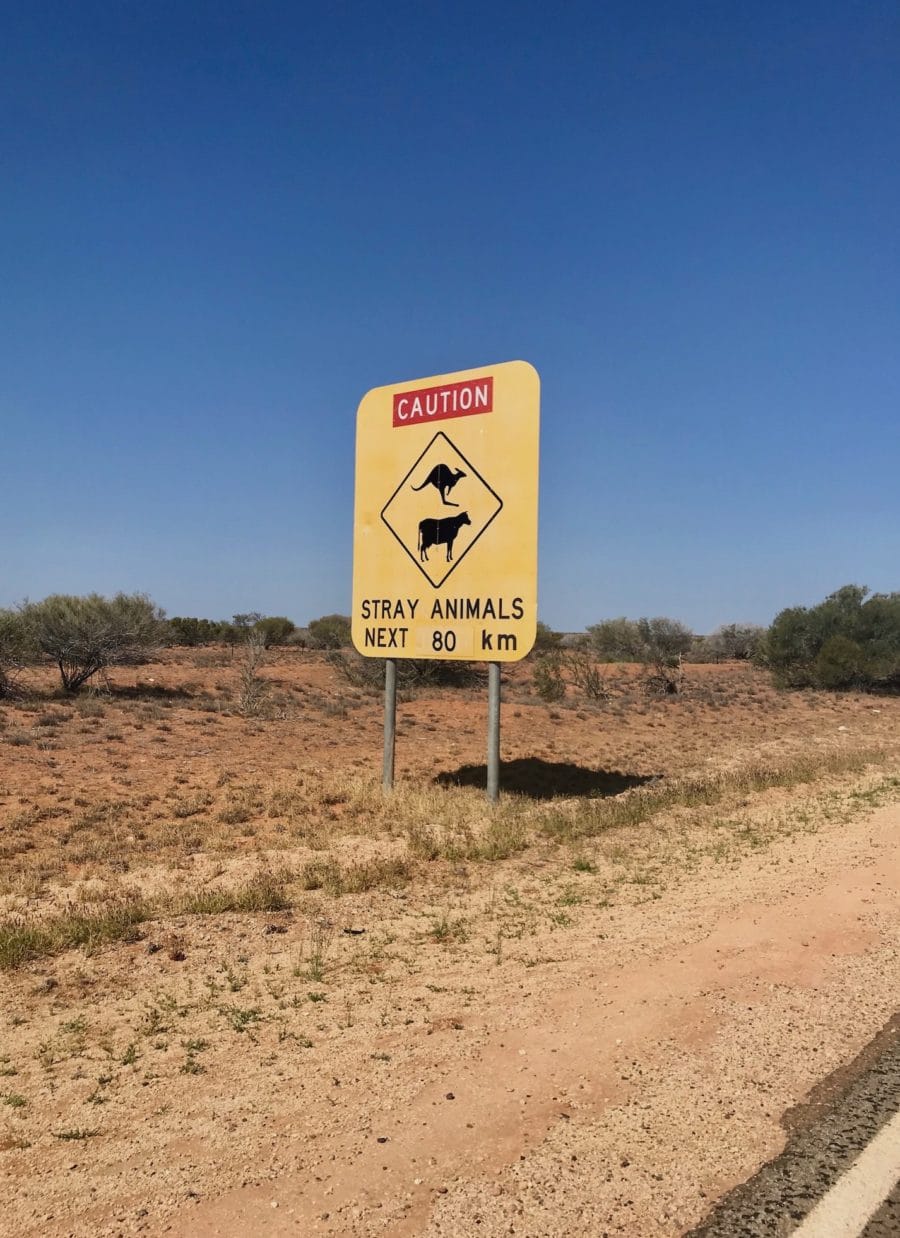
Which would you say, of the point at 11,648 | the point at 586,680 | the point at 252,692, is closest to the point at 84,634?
the point at 11,648

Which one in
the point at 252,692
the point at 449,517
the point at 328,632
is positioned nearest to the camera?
the point at 449,517

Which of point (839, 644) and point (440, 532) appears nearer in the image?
point (440, 532)

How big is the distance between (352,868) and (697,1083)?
17.4ft

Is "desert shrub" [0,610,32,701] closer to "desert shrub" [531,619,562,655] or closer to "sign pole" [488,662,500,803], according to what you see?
"sign pole" [488,662,500,803]

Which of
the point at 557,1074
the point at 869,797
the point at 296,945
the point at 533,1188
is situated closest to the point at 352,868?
the point at 296,945

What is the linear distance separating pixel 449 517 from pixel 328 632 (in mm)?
45034

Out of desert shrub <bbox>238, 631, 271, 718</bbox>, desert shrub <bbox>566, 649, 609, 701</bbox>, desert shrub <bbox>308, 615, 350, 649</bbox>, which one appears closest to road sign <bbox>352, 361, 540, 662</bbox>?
desert shrub <bbox>238, 631, 271, 718</bbox>

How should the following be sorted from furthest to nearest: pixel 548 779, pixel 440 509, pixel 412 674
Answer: pixel 412 674 → pixel 548 779 → pixel 440 509

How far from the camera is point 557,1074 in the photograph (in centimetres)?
441

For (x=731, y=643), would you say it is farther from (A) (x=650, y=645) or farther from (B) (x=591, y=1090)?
(B) (x=591, y=1090)

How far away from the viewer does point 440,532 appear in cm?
1350

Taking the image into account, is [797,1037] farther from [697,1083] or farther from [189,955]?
[189,955]

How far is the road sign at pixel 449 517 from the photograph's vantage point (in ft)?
41.8
